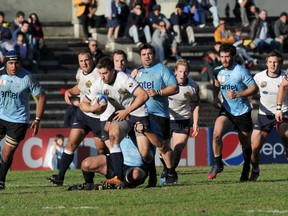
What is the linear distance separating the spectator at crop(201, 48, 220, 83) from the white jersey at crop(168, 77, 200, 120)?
1237cm

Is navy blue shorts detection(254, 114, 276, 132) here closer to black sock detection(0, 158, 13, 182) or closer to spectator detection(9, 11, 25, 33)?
black sock detection(0, 158, 13, 182)

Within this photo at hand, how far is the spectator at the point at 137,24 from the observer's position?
112 feet

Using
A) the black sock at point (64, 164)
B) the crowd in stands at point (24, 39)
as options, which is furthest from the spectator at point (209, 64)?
the black sock at point (64, 164)

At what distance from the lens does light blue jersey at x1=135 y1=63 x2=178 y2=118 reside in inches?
706

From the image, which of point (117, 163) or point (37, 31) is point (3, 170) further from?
point (37, 31)

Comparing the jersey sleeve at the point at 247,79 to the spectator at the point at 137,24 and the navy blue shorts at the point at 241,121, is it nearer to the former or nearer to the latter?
the navy blue shorts at the point at 241,121

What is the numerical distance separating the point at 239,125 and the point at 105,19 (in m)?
18.1

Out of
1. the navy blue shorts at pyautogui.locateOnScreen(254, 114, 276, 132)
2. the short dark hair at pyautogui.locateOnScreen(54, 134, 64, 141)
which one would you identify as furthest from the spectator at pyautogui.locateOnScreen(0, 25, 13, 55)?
the navy blue shorts at pyautogui.locateOnScreen(254, 114, 276, 132)

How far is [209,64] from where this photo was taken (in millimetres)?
33281

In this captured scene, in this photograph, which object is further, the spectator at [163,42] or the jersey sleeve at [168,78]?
the spectator at [163,42]

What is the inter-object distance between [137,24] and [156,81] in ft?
54.5

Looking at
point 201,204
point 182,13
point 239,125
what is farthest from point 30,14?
point 201,204

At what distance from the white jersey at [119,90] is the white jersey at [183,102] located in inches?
173

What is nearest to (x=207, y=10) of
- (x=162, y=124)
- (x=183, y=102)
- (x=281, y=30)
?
(x=281, y=30)
